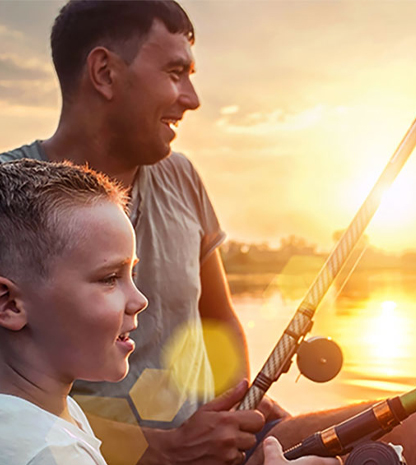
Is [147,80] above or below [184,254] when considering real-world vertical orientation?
above

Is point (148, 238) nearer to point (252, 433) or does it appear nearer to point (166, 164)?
point (166, 164)

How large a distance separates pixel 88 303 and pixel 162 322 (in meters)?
0.90

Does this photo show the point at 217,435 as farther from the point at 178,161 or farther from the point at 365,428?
the point at 178,161

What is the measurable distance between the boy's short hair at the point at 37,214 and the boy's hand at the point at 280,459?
451 millimetres

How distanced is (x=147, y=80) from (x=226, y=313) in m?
0.72

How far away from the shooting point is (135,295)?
3.55 feet

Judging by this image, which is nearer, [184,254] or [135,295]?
[135,295]

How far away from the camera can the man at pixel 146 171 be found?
1847 millimetres

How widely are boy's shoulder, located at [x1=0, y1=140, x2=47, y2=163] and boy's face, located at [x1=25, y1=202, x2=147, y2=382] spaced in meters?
0.83

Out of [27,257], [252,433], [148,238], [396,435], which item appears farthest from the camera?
[148,238]

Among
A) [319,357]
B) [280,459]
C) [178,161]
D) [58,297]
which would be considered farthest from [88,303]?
[178,161]

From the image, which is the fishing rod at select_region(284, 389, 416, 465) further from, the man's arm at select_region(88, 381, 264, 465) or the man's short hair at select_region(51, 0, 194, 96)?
the man's short hair at select_region(51, 0, 194, 96)

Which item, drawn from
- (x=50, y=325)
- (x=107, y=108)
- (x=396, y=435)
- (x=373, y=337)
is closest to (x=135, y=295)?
(x=50, y=325)

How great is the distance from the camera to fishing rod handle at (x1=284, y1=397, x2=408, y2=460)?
1.19 meters
